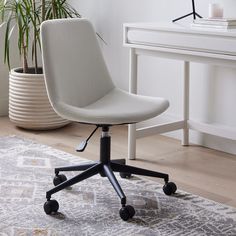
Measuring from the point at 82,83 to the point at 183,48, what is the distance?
0.56 meters

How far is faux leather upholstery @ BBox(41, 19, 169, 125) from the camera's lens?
249cm

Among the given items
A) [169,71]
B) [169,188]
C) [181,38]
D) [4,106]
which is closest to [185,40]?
[181,38]

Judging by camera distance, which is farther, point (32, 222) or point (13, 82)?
point (13, 82)

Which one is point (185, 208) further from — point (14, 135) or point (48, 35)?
point (14, 135)

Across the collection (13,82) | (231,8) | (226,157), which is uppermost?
(231,8)

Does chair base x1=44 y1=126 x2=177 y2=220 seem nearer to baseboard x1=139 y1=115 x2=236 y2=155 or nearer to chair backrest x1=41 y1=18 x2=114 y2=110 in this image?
chair backrest x1=41 y1=18 x2=114 y2=110

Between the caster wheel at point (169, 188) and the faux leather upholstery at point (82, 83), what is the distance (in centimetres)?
36

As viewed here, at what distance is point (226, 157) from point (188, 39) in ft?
2.99

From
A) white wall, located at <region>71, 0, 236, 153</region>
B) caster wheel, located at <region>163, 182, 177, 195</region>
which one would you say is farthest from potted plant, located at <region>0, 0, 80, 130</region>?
caster wheel, located at <region>163, 182, 177, 195</region>

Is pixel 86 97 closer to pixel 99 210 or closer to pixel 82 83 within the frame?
pixel 82 83

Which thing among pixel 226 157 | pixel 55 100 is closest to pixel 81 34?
pixel 55 100

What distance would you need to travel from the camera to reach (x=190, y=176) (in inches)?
119

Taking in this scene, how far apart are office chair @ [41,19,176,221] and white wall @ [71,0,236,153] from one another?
2.75ft

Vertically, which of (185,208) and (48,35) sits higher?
(48,35)
